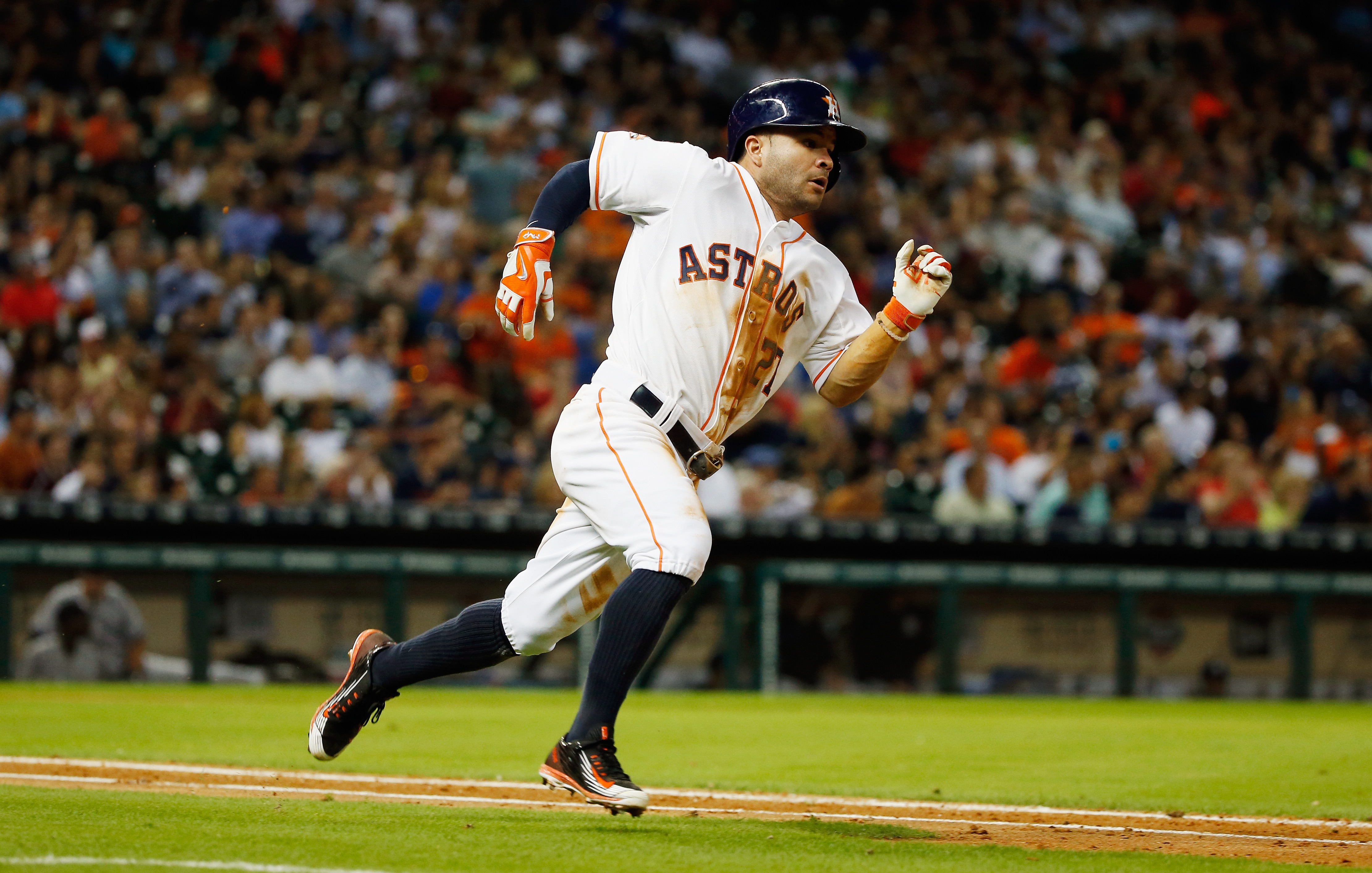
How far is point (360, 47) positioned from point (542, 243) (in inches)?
432

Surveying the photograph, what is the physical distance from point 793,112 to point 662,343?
2.23 feet

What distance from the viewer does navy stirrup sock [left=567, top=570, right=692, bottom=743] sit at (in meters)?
3.70

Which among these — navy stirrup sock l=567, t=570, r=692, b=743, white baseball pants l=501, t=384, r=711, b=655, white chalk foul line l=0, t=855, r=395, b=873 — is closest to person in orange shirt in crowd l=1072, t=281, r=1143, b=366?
white baseball pants l=501, t=384, r=711, b=655

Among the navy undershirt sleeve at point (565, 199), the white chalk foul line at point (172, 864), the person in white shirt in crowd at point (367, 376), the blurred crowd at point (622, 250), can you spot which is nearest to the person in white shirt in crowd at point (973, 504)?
the blurred crowd at point (622, 250)

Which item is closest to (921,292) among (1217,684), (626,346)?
(626,346)

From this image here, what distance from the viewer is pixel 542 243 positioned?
12.8 ft

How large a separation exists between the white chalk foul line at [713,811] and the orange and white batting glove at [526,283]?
1403mm

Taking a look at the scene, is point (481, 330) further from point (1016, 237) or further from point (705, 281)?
point (705, 281)

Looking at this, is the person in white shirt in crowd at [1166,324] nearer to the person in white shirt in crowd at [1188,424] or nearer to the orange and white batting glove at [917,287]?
the person in white shirt in crowd at [1188,424]

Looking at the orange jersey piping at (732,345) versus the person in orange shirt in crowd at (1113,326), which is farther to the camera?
the person in orange shirt in crowd at (1113,326)

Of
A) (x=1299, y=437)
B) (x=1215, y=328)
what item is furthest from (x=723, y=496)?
(x=1215, y=328)

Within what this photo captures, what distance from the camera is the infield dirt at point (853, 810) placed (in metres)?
3.99

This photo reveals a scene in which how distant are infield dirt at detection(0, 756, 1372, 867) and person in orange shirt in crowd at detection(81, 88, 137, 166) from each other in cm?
795

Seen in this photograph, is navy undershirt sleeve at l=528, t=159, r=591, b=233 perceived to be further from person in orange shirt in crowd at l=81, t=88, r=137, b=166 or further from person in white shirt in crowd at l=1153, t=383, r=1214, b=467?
person in orange shirt in crowd at l=81, t=88, r=137, b=166
